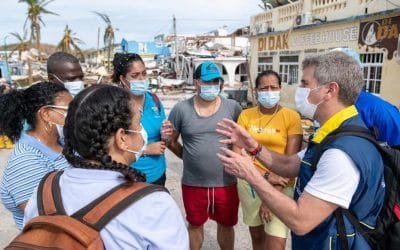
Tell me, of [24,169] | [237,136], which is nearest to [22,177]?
[24,169]

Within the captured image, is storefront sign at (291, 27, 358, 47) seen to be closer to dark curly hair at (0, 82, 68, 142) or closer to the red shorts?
the red shorts

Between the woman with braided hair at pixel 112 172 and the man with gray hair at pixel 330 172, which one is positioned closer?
the woman with braided hair at pixel 112 172

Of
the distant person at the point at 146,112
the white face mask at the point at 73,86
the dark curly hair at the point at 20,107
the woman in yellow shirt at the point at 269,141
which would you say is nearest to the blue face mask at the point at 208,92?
the woman in yellow shirt at the point at 269,141

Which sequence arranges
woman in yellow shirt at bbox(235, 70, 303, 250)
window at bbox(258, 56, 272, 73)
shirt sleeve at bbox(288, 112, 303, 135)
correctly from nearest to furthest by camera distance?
woman in yellow shirt at bbox(235, 70, 303, 250), shirt sleeve at bbox(288, 112, 303, 135), window at bbox(258, 56, 272, 73)

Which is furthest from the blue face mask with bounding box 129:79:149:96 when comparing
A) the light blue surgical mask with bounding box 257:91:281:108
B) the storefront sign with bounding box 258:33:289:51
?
the storefront sign with bounding box 258:33:289:51

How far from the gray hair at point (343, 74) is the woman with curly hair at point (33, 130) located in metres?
1.48

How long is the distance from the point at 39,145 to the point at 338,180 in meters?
1.55

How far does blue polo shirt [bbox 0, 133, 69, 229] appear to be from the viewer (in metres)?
1.89

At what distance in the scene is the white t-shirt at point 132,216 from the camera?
1.20 m

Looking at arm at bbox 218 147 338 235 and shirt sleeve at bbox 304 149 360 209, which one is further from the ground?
shirt sleeve at bbox 304 149 360 209

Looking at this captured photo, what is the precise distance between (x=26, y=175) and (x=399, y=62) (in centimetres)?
908

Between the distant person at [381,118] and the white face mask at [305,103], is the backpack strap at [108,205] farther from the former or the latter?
the distant person at [381,118]

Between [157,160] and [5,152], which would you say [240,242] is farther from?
[5,152]

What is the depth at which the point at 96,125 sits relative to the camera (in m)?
1.32
